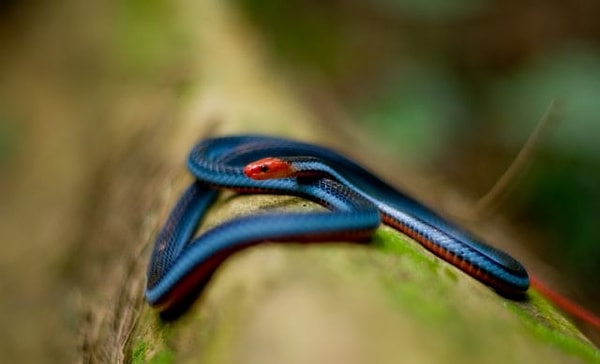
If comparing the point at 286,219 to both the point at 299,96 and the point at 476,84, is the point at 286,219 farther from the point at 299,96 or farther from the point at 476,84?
the point at 476,84

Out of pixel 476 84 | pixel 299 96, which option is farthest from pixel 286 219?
pixel 476 84

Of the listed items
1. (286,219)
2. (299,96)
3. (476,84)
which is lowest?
(299,96)

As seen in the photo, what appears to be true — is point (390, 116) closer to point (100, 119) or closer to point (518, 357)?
point (100, 119)

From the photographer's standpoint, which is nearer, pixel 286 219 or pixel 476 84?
pixel 286 219

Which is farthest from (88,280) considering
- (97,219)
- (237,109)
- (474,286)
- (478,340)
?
(478,340)

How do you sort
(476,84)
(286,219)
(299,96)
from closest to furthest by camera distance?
1. (286,219)
2. (299,96)
3. (476,84)

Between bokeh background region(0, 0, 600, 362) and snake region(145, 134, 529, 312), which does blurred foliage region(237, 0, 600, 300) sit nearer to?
bokeh background region(0, 0, 600, 362)

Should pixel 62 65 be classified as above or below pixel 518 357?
below
